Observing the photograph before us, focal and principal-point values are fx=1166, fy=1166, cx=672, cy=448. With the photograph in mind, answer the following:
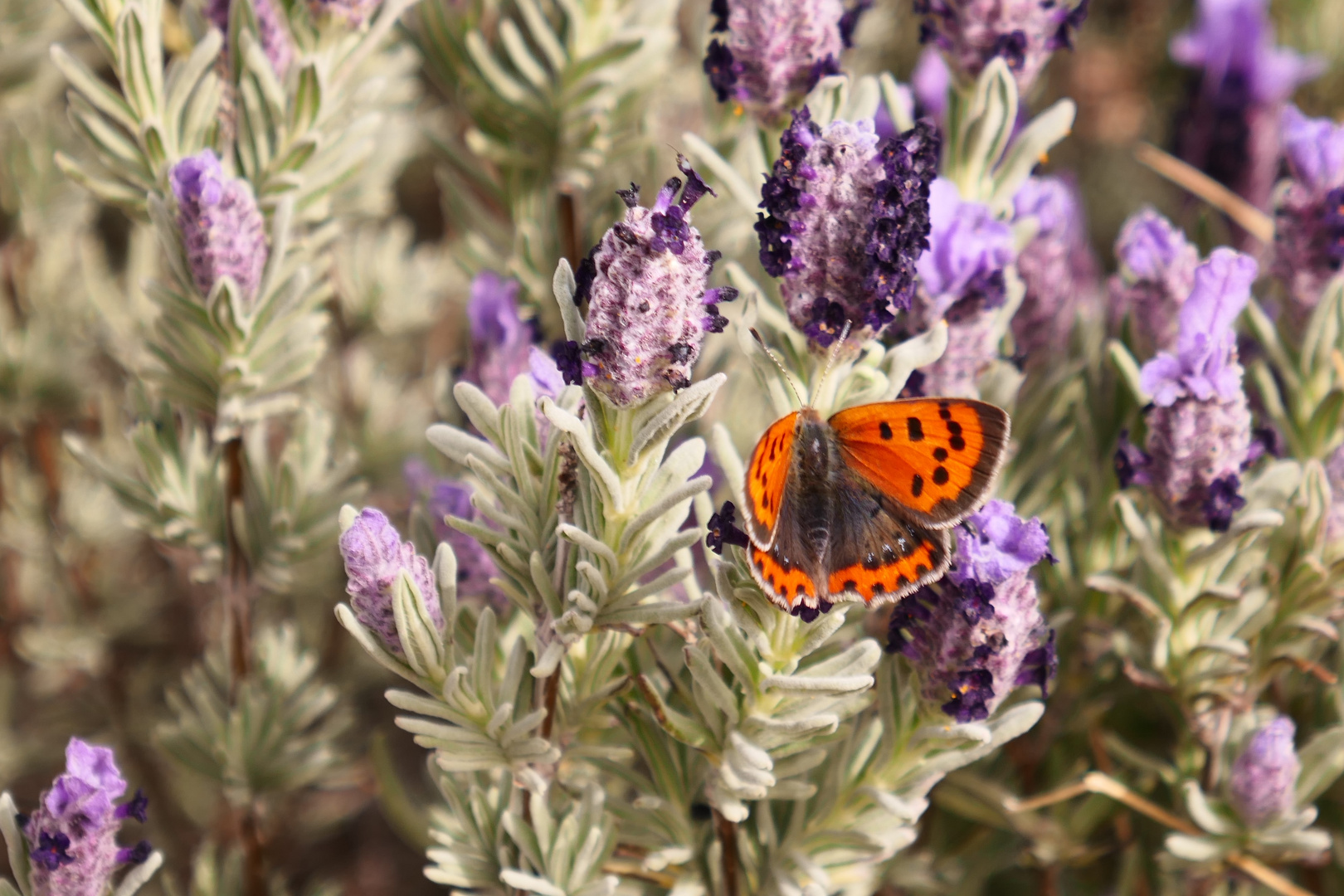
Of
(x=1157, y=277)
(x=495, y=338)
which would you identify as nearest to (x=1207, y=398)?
(x=1157, y=277)

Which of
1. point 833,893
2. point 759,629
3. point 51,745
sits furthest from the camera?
point 51,745

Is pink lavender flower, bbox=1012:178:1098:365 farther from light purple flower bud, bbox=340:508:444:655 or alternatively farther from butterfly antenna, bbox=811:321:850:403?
light purple flower bud, bbox=340:508:444:655

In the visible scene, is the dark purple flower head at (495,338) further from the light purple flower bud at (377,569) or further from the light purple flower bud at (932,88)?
the light purple flower bud at (932,88)

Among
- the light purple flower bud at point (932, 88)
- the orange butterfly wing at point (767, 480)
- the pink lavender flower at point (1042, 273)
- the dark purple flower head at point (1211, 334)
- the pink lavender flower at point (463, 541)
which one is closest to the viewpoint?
the orange butterfly wing at point (767, 480)

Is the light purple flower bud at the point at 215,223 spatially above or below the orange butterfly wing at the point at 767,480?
above

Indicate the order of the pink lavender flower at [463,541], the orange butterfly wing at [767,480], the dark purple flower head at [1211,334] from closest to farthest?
the orange butterfly wing at [767,480] < the dark purple flower head at [1211,334] < the pink lavender flower at [463,541]

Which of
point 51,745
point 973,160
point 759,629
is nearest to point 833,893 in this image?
point 759,629

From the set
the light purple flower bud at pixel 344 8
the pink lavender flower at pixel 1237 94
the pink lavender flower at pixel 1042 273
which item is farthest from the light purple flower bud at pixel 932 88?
the light purple flower bud at pixel 344 8

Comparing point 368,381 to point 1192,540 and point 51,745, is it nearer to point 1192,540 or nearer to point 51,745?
point 51,745
